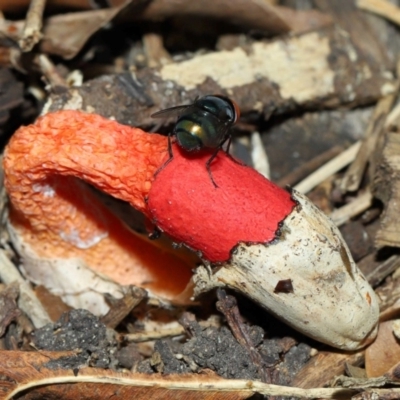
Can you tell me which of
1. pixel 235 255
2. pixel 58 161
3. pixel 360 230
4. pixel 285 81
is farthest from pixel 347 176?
pixel 58 161

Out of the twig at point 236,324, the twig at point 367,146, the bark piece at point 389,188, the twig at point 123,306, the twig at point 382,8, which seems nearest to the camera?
the twig at point 236,324

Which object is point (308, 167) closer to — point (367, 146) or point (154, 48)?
point (367, 146)

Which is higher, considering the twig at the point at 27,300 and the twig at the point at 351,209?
the twig at the point at 351,209

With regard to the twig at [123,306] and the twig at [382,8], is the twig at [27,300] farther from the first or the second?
the twig at [382,8]

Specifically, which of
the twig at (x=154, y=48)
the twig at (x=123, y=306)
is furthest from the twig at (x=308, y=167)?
the twig at (x=123, y=306)

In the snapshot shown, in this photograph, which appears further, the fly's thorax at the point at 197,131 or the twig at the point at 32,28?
the twig at the point at 32,28

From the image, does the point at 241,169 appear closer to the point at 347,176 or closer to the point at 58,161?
the point at 58,161

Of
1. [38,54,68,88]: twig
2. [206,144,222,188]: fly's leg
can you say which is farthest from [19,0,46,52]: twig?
[206,144,222,188]: fly's leg
